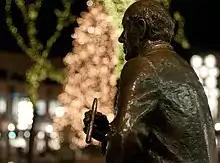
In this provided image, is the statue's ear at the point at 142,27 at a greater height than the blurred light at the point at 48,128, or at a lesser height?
greater

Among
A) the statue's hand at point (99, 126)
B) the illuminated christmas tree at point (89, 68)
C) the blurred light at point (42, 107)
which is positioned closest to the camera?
the statue's hand at point (99, 126)

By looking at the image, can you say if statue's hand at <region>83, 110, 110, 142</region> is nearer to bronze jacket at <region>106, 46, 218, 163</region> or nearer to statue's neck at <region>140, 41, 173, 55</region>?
bronze jacket at <region>106, 46, 218, 163</region>

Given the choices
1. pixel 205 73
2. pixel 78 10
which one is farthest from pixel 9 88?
pixel 78 10

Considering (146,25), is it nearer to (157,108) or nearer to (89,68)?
(157,108)

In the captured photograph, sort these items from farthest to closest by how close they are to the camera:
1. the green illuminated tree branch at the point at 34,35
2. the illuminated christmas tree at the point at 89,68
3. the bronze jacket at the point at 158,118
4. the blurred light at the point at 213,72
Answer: the blurred light at the point at 213,72, the green illuminated tree branch at the point at 34,35, the illuminated christmas tree at the point at 89,68, the bronze jacket at the point at 158,118

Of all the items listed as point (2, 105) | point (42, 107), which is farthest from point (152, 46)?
point (42, 107)

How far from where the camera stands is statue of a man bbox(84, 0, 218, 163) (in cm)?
363

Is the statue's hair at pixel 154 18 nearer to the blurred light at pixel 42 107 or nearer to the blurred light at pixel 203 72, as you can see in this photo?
the blurred light at pixel 203 72

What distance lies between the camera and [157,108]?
12.1 ft

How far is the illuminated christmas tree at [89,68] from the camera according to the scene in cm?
1661

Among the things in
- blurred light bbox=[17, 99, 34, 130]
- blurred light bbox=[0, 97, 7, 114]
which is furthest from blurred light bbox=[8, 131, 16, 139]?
blurred light bbox=[0, 97, 7, 114]

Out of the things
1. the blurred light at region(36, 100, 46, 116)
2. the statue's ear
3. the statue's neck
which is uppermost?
the statue's ear

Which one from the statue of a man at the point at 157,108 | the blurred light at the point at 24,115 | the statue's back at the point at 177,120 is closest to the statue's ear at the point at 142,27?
the statue of a man at the point at 157,108

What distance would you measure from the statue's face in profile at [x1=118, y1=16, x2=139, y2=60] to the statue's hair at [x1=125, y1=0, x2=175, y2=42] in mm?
40
